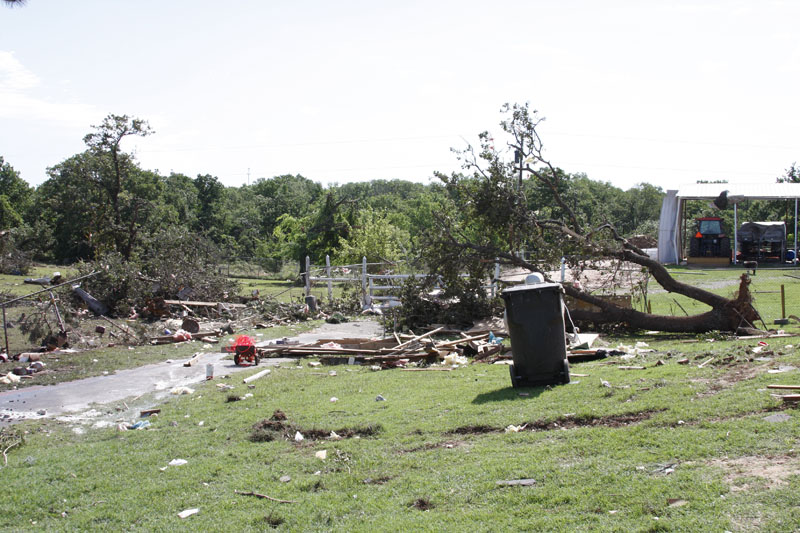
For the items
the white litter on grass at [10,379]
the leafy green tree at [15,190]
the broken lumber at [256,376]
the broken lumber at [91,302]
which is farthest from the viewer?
the leafy green tree at [15,190]

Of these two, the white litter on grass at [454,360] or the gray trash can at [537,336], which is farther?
the white litter on grass at [454,360]

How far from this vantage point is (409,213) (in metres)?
70.8

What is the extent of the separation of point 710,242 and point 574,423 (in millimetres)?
34525

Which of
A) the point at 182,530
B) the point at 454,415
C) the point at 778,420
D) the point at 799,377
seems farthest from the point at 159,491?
the point at 799,377

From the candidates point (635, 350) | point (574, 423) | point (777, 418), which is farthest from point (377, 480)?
point (635, 350)

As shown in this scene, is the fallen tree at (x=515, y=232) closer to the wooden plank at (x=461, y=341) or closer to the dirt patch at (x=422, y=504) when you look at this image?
the wooden plank at (x=461, y=341)

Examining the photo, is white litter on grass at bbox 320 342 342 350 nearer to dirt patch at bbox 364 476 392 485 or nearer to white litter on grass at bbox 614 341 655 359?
white litter on grass at bbox 614 341 655 359

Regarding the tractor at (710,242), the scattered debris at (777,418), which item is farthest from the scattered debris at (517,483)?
the tractor at (710,242)

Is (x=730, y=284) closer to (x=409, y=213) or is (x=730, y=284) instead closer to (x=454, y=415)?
(x=454, y=415)

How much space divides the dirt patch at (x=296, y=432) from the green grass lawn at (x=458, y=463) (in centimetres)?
4

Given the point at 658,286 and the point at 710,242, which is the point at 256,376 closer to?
the point at 658,286

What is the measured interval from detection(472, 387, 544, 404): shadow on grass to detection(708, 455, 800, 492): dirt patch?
3.23 meters

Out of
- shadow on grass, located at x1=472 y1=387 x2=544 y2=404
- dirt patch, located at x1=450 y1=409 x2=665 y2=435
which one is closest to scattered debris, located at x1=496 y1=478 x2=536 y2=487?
dirt patch, located at x1=450 y1=409 x2=665 y2=435

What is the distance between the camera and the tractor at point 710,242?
3694cm
